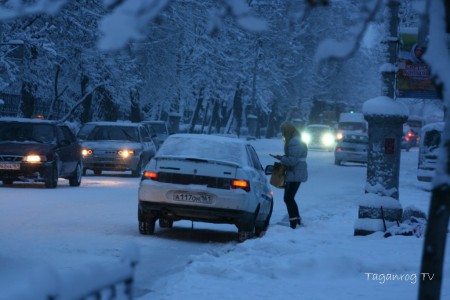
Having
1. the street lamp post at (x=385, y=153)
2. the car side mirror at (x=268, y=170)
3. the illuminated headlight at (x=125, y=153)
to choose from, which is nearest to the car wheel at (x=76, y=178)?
the illuminated headlight at (x=125, y=153)

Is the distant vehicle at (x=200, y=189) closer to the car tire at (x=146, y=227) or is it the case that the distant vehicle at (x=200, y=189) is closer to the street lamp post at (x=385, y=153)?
the car tire at (x=146, y=227)

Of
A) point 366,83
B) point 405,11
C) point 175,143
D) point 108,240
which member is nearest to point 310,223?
point 175,143

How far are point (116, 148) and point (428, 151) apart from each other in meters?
10.1

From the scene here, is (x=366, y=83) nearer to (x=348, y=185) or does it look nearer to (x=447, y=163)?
(x=348, y=185)

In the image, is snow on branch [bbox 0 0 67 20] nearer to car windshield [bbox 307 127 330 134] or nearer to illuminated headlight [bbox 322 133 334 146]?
car windshield [bbox 307 127 330 134]

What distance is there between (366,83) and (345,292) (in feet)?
347

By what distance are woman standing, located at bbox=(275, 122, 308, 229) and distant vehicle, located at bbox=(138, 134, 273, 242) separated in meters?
1.97

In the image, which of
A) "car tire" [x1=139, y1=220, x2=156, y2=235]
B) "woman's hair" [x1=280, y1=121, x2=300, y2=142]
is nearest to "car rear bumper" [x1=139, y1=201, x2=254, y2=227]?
"car tire" [x1=139, y1=220, x2=156, y2=235]

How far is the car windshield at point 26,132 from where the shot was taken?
2198cm

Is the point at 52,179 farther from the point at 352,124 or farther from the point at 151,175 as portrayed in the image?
the point at 352,124

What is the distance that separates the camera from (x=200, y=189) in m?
12.4

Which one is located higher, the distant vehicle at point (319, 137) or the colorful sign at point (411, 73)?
the colorful sign at point (411, 73)

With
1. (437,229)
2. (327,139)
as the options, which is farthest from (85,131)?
(327,139)

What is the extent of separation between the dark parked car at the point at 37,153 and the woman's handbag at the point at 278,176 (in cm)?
814
